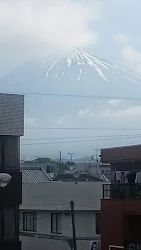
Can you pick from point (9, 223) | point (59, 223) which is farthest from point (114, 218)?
point (59, 223)

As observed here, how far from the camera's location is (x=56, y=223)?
3247cm

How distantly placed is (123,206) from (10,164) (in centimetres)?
614

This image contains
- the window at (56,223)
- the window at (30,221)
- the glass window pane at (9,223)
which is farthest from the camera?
the window at (30,221)

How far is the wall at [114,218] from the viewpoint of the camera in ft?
69.3

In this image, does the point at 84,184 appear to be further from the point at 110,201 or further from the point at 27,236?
the point at 110,201

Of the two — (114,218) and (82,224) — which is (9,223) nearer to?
(114,218)

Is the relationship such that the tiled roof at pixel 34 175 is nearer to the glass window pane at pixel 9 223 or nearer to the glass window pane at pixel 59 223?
the glass window pane at pixel 59 223

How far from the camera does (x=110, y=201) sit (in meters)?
22.3

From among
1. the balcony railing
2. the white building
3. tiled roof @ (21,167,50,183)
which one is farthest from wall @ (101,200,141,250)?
tiled roof @ (21,167,50,183)

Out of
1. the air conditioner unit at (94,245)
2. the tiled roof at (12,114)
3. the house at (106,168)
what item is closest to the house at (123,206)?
the tiled roof at (12,114)

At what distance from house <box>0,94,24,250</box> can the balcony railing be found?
4.41 metres

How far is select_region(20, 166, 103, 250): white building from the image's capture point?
1253 inches

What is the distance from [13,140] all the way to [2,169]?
139 cm

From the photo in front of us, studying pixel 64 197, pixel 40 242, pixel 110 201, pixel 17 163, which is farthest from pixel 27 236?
pixel 110 201
